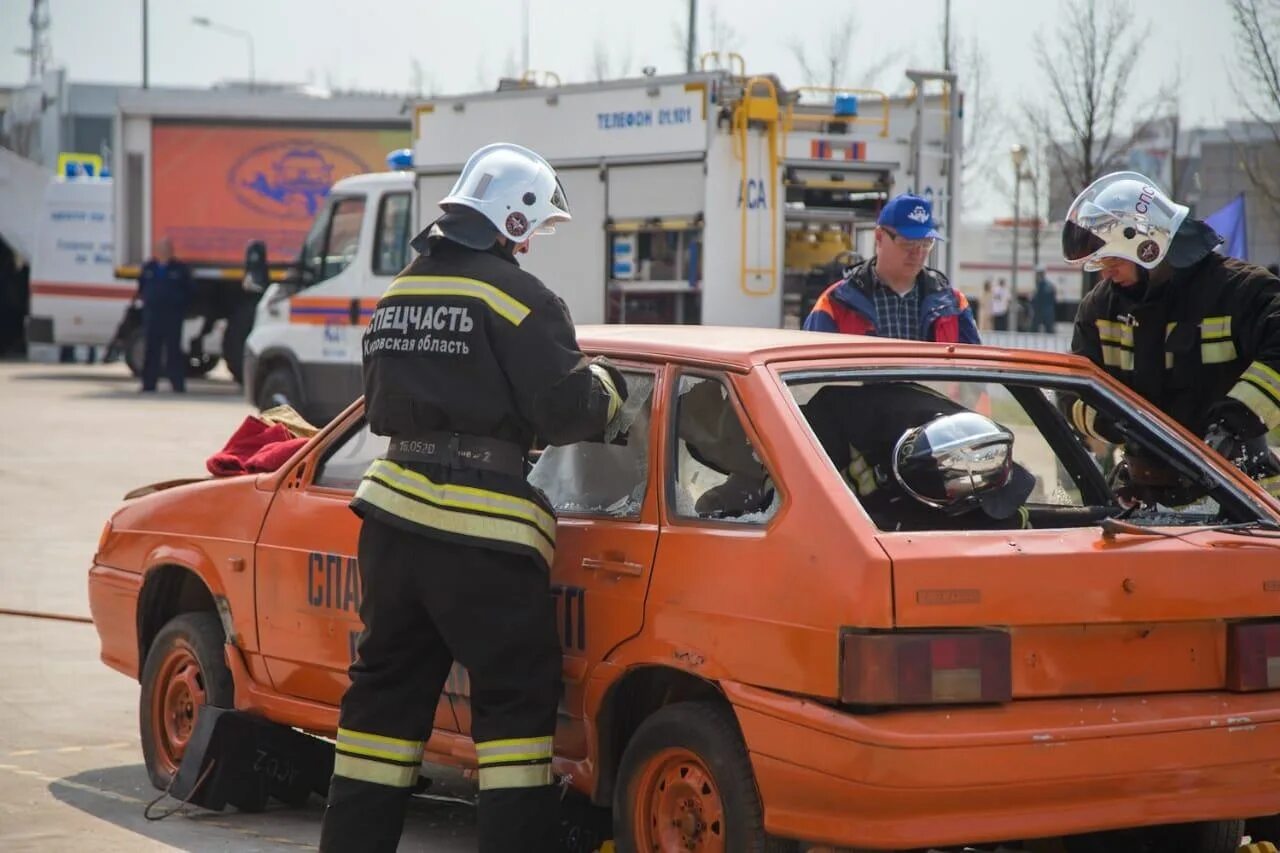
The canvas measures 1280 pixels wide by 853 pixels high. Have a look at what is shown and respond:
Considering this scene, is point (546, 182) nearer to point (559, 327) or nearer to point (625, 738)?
point (559, 327)

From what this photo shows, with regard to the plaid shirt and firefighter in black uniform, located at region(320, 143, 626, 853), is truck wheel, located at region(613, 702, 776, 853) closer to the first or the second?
firefighter in black uniform, located at region(320, 143, 626, 853)

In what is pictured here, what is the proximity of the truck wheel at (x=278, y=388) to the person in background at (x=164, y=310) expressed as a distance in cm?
633

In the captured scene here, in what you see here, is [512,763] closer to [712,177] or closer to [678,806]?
[678,806]

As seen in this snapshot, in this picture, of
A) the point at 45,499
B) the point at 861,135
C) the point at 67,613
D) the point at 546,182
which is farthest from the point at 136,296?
the point at 546,182

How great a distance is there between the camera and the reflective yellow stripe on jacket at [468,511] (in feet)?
15.2

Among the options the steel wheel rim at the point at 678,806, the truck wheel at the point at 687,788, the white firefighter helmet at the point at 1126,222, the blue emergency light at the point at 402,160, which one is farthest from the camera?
the blue emergency light at the point at 402,160

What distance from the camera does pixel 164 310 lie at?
24094mm

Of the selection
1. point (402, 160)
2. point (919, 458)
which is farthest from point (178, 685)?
point (402, 160)

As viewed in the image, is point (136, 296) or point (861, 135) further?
point (136, 296)

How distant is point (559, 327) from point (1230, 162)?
1291 inches

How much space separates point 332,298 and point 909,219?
10.5 metres

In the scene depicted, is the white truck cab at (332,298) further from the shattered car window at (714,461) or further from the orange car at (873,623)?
the shattered car window at (714,461)

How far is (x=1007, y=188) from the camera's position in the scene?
37.6 m

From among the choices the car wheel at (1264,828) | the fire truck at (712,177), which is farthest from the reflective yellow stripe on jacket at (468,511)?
the fire truck at (712,177)
